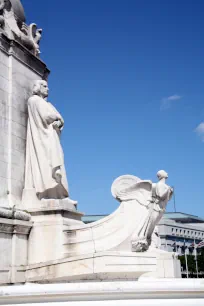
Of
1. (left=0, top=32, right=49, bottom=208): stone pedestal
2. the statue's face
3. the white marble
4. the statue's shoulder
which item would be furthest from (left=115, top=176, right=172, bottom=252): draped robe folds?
the white marble

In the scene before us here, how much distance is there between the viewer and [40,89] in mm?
13305

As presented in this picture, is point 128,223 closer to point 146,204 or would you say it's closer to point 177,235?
point 146,204

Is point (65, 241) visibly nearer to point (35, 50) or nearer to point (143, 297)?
point (143, 297)

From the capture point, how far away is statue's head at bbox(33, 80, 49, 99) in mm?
13242

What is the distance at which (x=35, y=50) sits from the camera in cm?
1429

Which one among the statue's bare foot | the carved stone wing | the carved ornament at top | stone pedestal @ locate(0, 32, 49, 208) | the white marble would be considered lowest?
the white marble

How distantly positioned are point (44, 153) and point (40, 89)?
2139 mm

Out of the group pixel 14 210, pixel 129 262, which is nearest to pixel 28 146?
pixel 14 210

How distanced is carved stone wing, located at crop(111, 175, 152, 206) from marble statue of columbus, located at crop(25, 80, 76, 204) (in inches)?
60.2

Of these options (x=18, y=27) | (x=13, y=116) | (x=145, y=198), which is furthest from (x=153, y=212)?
(x=18, y=27)

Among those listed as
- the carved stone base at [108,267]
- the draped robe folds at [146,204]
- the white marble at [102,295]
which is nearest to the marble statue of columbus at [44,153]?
the draped robe folds at [146,204]

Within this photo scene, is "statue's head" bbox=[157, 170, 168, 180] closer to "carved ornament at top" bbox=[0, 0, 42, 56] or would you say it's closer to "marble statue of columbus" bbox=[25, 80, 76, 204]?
"marble statue of columbus" bbox=[25, 80, 76, 204]

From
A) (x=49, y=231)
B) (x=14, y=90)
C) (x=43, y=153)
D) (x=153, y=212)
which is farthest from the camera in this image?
(x=14, y=90)

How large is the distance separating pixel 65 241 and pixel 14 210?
1.53 meters
